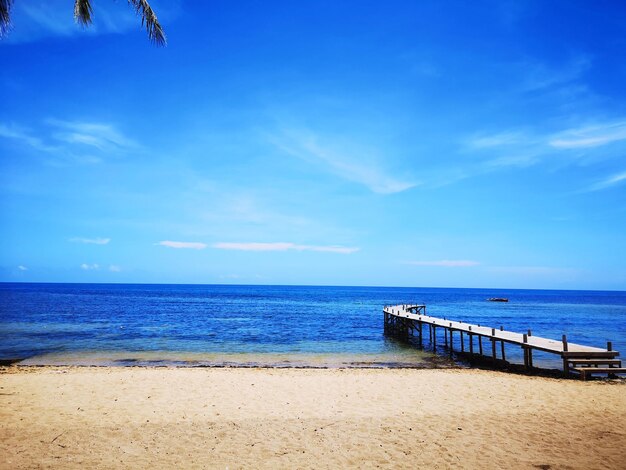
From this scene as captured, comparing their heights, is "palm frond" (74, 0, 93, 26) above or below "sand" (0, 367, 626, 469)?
above

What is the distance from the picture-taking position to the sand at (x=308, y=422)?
8.08 meters

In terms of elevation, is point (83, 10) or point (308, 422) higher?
point (83, 10)

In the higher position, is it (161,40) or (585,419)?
(161,40)

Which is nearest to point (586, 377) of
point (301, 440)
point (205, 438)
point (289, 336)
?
point (301, 440)

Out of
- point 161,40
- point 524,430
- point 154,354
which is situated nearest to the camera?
point 161,40

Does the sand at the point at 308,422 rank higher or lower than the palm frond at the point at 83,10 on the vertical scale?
lower

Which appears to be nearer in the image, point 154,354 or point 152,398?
point 152,398

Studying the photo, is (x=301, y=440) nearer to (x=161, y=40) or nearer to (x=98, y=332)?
(x=161, y=40)

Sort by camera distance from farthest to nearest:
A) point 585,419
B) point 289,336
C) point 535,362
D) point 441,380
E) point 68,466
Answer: point 289,336 < point 535,362 < point 441,380 < point 585,419 < point 68,466

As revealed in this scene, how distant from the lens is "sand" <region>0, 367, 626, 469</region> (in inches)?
318

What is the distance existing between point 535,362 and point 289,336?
60.0ft

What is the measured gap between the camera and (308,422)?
10289mm

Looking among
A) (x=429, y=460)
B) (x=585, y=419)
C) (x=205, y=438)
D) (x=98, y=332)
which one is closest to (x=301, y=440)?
(x=205, y=438)

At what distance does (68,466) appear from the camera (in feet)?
24.8
